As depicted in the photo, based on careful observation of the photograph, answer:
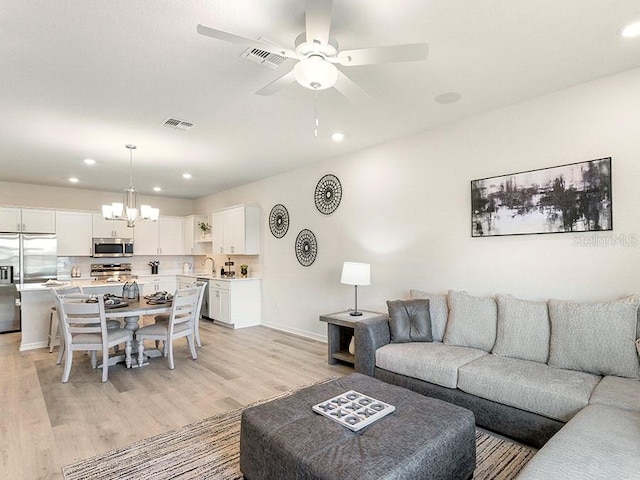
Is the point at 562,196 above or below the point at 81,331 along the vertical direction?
above

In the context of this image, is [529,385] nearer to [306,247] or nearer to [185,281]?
[306,247]

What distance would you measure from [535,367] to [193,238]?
7.21 metres

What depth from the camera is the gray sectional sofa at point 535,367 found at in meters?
1.61

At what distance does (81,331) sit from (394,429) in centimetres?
343

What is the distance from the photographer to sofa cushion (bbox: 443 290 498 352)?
122 inches

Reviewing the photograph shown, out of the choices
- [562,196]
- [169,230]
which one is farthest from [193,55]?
[169,230]

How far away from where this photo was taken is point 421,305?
3453mm

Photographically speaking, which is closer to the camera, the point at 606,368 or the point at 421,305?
the point at 606,368

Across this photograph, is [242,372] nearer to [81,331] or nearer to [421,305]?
[81,331]

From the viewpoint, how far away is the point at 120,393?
11.0ft

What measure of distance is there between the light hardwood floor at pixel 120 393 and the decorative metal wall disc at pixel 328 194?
6.48ft

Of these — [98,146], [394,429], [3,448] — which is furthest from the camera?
[98,146]

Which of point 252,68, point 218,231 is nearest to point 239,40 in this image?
point 252,68

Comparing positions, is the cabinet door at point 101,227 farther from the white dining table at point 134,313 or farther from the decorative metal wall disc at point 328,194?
the decorative metal wall disc at point 328,194
